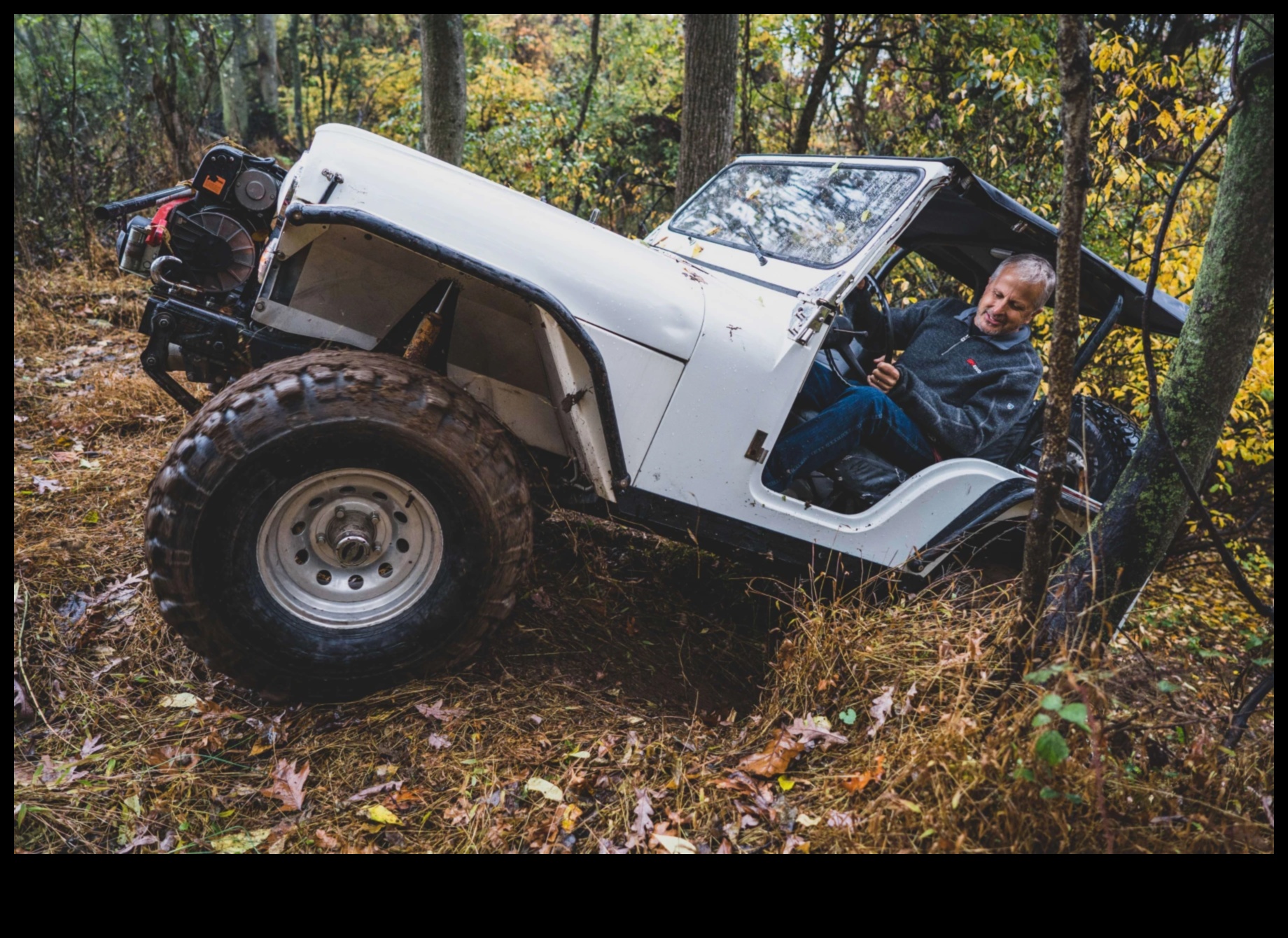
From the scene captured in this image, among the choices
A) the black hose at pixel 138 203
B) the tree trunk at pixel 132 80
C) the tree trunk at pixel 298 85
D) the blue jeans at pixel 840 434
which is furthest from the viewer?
the tree trunk at pixel 298 85

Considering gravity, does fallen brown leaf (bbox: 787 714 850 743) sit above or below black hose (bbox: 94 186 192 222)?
below

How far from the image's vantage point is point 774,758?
2525mm

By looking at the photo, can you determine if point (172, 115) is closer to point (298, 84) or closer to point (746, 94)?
point (746, 94)

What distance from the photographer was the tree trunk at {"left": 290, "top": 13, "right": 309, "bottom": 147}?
45.9 ft

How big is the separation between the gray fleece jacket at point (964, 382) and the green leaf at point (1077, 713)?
58.9 inches

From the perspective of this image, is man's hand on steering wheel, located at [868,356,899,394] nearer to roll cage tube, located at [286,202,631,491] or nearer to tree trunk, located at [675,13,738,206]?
roll cage tube, located at [286,202,631,491]

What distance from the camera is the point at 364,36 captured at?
1662 cm

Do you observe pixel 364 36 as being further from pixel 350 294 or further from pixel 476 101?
pixel 350 294

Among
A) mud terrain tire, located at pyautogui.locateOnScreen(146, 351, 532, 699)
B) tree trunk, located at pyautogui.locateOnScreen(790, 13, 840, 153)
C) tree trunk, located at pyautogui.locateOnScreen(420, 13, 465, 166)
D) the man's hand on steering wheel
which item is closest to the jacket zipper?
the man's hand on steering wheel

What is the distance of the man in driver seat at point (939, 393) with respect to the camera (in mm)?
3145

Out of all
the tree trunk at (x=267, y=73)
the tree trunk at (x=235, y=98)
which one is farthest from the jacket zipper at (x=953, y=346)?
the tree trunk at (x=267, y=73)

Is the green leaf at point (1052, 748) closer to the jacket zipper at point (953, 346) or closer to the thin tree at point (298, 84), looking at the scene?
the jacket zipper at point (953, 346)

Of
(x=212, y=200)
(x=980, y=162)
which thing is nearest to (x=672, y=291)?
(x=212, y=200)

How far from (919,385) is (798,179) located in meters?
1.09
